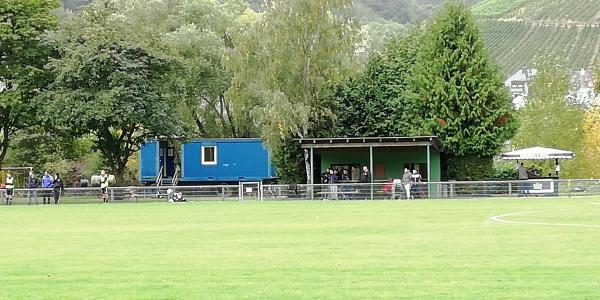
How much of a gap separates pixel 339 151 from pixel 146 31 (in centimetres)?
1254

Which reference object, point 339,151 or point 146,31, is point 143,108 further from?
point 339,151

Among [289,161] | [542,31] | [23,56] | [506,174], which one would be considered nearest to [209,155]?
[289,161]

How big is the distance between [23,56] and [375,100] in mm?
19892

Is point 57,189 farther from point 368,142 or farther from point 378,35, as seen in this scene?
point 378,35

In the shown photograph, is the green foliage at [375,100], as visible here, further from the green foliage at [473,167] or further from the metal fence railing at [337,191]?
the metal fence railing at [337,191]

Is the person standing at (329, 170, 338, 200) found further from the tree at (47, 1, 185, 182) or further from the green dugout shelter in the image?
the tree at (47, 1, 185, 182)

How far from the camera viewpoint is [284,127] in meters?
54.0

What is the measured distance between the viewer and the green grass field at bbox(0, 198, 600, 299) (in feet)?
41.7

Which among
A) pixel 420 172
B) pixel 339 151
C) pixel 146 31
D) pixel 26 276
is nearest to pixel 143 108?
pixel 146 31

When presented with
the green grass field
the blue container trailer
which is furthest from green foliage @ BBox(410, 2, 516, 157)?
the green grass field

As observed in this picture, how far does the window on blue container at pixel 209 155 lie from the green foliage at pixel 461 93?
12.7 metres

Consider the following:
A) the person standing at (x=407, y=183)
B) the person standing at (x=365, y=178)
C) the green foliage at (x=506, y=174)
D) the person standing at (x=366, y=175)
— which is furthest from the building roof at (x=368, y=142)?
the green foliage at (x=506, y=174)

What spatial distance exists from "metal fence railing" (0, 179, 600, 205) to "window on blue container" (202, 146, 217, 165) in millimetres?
12384

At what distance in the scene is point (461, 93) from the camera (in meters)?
55.1
